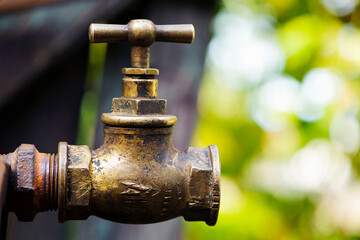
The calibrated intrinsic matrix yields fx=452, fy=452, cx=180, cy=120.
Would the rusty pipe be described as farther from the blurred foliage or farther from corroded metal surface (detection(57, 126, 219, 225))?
the blurred foliage

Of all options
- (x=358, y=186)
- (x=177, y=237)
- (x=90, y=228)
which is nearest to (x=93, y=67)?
(x=90, y=228)

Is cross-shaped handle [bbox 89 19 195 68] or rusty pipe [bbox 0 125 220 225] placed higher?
cross-shaped handle [bbox 89 19 195 68]

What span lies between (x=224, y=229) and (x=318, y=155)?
768mm

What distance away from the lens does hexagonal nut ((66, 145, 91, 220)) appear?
0.76 m

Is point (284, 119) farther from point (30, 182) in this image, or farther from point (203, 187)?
point (30, 182)

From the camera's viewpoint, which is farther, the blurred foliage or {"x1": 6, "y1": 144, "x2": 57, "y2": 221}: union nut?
the blurred foliage

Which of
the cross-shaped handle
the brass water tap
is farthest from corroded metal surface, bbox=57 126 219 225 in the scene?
the cross-shaped handle

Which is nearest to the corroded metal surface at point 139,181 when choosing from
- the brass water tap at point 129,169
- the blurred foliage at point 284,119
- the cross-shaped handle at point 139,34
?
the brass water tap at point 129,169

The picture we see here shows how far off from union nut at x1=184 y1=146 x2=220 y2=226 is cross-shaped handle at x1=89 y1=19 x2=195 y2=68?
0.68ft

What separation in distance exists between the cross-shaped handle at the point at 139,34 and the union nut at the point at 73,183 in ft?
0.65

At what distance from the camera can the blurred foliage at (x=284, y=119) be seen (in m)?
2.76

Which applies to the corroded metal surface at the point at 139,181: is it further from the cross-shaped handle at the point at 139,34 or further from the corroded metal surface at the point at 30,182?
the cross-shaped handle at the point at 139,34

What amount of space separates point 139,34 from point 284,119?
2157 mm

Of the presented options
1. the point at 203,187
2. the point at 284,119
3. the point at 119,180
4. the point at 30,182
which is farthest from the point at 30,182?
the point at 284,119
